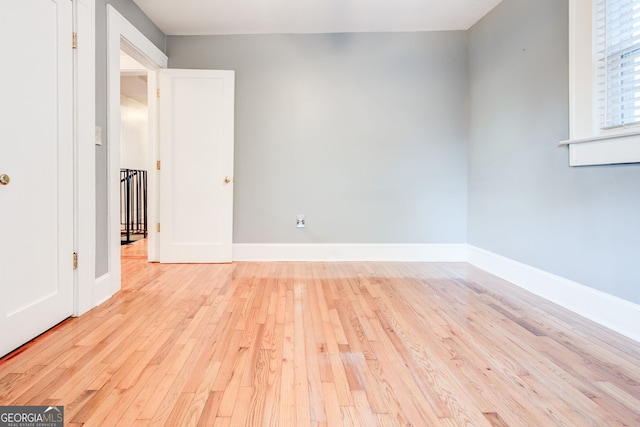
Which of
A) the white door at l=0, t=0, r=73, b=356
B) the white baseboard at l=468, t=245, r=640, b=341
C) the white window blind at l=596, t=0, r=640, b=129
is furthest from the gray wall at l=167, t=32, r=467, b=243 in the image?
the white door at l=0, t=0, r=73, b=356

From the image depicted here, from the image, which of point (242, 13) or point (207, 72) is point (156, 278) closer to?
point (207, 72)

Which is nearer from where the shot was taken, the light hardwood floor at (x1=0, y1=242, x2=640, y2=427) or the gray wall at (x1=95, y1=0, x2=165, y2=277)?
the light hardwood floor at (x1=0, y1=242, x2=640, y2=427)

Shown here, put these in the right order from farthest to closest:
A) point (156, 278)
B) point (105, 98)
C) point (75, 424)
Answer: point (156, 278) < point (105, 98) < point (75, 424)

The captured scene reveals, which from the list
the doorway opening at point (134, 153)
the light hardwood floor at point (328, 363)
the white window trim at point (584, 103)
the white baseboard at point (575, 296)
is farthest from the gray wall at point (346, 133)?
the doorway opening at point (134, 153)

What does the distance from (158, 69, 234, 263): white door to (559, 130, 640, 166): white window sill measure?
2.90 m

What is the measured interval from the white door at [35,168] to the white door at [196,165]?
1354mm

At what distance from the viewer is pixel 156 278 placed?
275 centimetres

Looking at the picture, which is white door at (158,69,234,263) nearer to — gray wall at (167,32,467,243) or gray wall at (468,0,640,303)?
gray wall at (167,32,467,243)

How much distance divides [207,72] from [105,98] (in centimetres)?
122

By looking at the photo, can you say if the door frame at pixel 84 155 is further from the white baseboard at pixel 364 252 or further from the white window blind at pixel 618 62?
the white window blind at pixel 618 62

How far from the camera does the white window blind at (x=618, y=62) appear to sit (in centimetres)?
174

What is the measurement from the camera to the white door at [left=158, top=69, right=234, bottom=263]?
3.22 metres

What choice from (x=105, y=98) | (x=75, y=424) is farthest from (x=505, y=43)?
(x=75, y=424)

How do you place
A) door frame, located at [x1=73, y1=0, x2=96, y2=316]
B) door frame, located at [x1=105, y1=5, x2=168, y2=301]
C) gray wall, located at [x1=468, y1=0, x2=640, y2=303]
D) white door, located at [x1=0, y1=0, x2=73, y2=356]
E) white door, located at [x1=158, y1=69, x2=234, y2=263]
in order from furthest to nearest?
white door, located at [x1=158, y1=69, x2=234, y2=263] → door frame, located at [x1=105, y1=5, x2=168, y2=301] → door frame, located at [x1=73, y1=0, x2=96, y2=316] → gray wall, located at [x1=468, y1=0, x2=640, y2=303] → white door, located at [x1=0, y1=0, x2=73, y2=356]
